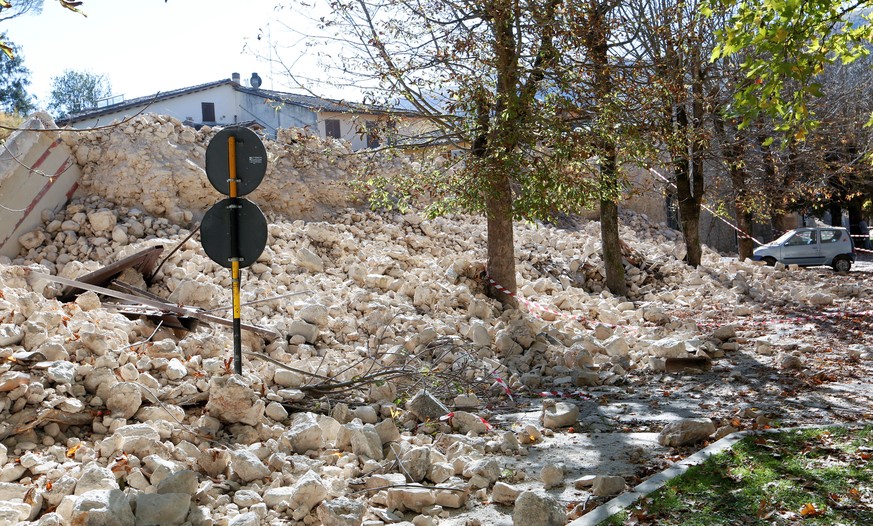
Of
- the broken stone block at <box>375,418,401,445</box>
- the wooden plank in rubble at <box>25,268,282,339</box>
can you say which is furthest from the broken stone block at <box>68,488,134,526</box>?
the wooden plank in rubble at <box>25,268,282,339</box>

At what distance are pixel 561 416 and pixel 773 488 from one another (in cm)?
259

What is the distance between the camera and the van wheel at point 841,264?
80.7 ft

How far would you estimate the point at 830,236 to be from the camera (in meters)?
24.7

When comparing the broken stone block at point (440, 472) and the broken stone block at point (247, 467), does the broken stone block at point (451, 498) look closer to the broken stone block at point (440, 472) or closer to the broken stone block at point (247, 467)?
the broken stone block at point (440, 472)

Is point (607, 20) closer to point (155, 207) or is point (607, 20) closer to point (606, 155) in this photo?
point (606, 155)

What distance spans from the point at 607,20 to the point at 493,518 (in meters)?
9.58

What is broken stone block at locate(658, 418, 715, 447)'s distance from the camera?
636 cm

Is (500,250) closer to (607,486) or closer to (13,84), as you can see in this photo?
(607,486)

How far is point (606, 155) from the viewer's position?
11820 millimetres

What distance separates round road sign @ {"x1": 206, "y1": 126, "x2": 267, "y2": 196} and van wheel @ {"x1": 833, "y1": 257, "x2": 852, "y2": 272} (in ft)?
72.9

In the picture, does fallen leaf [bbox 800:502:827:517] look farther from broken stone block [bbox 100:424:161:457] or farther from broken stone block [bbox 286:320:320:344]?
broken stone block [bbox 286:320:320:344]

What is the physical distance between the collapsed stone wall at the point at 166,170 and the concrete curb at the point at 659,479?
838cm

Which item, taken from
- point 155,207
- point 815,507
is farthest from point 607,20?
point 815,507

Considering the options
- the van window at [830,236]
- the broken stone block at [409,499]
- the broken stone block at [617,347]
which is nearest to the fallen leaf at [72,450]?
the broken stone block at [409,499]
